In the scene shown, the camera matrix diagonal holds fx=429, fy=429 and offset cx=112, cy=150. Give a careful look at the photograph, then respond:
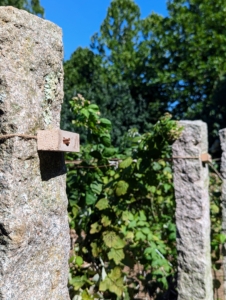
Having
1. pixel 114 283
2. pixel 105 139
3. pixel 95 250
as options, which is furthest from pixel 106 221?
pixel 105 139

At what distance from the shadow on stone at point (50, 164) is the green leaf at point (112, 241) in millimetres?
1132

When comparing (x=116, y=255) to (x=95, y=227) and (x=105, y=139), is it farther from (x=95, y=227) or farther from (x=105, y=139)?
(x=105, y=139)

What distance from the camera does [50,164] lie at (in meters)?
1.27

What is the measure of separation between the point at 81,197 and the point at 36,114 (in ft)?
4.52

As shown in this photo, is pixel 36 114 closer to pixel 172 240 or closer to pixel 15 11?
pixel 15 11

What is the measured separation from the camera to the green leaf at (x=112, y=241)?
2393 mm

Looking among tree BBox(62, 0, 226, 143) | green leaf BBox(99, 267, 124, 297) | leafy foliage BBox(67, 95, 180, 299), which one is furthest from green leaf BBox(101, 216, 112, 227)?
tree BBox(62, 0, 226, 143)

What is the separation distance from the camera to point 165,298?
3.25m

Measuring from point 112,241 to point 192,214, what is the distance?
49 cm

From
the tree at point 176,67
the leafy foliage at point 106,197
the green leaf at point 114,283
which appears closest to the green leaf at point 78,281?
the leafy foliage at point 106,197

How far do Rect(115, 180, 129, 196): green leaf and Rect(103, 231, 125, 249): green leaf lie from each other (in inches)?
9.3

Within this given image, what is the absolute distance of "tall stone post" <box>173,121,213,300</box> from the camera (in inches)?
96.3

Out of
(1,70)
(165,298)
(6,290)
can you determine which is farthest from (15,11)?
(165,298)

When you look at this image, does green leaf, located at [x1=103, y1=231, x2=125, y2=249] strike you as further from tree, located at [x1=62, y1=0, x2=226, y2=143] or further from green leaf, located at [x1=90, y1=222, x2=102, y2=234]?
tree, located at [x1=62, y1=0, x2=226, y2=143]
